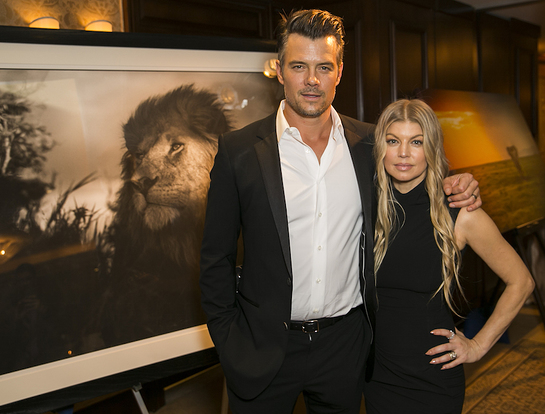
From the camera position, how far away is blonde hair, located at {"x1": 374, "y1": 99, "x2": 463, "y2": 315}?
141 cm

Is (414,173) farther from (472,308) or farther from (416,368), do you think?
(472,308)

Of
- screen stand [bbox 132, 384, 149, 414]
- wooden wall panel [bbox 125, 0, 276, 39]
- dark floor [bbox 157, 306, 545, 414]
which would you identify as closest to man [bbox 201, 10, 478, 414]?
screen stand [bbox 132, 384, 149, 414]

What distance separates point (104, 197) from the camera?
1.58 metres

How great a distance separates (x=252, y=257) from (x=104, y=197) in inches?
23.3

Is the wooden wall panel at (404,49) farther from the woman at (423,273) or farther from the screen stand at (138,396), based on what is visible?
the screen stand at (138,396)

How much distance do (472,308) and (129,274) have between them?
274 cm

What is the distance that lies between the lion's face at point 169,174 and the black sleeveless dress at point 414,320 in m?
0.80

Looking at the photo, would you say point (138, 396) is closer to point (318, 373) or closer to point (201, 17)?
point (318, 373)

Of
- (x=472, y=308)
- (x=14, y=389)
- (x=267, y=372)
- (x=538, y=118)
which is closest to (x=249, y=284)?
(x=267, y=372)

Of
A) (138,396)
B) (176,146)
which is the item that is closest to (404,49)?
(176,146)

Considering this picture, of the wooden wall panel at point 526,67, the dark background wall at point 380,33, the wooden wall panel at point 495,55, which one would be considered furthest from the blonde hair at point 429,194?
the wooden wall panel at point 526,67

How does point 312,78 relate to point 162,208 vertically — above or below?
above

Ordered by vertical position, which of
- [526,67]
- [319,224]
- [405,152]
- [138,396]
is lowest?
[138,396]

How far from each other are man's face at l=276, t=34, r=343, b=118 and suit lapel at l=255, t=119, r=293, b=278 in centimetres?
17
